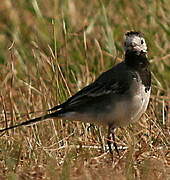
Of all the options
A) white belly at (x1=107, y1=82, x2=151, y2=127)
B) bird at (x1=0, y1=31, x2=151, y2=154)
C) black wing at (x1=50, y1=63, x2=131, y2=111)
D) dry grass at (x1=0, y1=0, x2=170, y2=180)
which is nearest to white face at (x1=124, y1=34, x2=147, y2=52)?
bird at (x1=0, y1=31, x2=151, y2=154)

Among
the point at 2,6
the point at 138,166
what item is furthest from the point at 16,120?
the point at 2,6

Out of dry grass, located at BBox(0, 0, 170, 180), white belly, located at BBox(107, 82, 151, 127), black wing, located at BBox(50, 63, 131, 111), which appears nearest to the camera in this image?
dry grass, located at BBox(0, 0, 170, 180)

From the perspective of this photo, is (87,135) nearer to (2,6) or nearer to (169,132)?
(169,132)

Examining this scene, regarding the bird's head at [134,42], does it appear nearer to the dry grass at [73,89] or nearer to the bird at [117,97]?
the bird at [117,97]

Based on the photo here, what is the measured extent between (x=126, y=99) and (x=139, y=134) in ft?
1.54

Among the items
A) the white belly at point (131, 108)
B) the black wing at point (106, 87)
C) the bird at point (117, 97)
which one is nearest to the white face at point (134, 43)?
the bird at point (117, 97)

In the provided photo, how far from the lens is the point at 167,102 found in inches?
284

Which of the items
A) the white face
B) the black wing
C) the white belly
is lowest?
the white belly

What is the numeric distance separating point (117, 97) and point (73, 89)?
160 centimetres

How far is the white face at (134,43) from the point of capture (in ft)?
20.2

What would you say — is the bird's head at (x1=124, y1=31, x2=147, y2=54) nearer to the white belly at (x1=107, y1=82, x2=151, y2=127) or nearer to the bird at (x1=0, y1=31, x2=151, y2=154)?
the bird at (x1=0, y1=31, x2=151, y2=154)

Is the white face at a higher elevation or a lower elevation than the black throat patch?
higher

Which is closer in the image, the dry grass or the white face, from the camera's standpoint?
the dry grass

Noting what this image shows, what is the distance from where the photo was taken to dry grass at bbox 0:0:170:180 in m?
5.21
